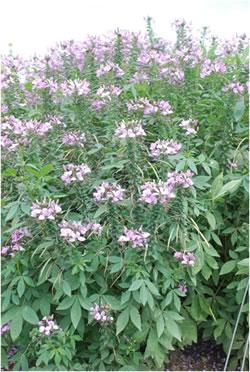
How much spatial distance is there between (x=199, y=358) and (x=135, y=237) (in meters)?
1.03

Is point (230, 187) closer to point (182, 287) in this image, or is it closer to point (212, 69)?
point (182, 287)

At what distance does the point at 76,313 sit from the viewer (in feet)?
6.54

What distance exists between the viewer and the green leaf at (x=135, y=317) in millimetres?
1986

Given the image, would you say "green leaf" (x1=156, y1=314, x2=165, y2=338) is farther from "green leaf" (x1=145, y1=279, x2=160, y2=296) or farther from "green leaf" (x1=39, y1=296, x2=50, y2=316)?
"green leaf" (x1=39, y1=296, x2=50, y2=316)

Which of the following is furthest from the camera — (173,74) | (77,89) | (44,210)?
(173,74)

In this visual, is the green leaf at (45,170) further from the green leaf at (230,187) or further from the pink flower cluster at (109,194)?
the green leaf at (230,187)

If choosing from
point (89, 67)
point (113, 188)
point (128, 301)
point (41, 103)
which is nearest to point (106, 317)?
point (128, 301)

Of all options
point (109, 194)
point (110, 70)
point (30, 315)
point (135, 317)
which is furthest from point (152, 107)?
point (30, 315)

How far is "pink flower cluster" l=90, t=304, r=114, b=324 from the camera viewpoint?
1962 millimetres

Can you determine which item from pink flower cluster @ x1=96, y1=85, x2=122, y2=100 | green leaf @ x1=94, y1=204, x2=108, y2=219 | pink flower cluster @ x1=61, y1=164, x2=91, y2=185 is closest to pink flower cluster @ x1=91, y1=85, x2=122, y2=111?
pink flower cluster @ x1=96, y1=85, x2=122, y2=100

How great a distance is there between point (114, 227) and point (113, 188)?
17 centimetres

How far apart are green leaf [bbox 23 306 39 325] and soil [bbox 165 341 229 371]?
82 centimetres

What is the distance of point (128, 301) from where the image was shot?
206 centimetres

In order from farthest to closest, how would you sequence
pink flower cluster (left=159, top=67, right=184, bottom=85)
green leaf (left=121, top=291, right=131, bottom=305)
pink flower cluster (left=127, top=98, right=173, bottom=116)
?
pink flower cluster (left=159, top=67, right=184, bottom=85)
pink flower cluster (left=127, top=98, right=173, bottom=116)
green leaf (left=121, top=291, right=131, bottom=305)
